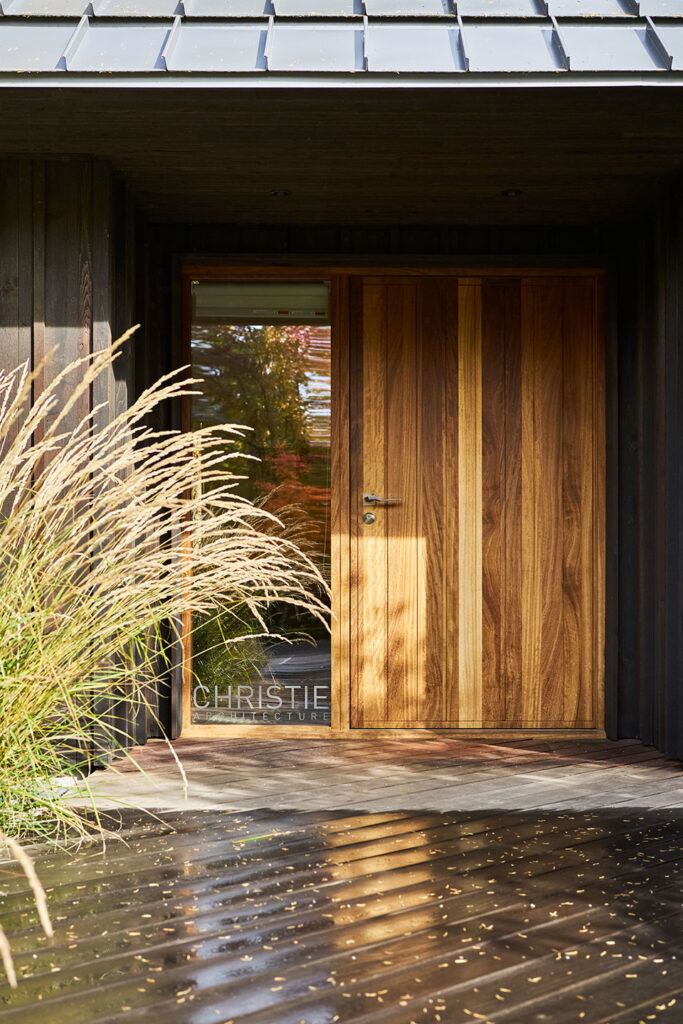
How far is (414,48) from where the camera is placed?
2.97 metres

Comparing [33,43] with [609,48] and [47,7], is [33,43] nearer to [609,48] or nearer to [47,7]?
[47,7]

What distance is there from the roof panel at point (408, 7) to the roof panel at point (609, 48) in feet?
1.29

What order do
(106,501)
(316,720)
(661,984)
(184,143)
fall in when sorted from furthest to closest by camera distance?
(316,720) → (184,143) → (106,501) → (661,984)

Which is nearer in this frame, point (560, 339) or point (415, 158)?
point (415, 158)

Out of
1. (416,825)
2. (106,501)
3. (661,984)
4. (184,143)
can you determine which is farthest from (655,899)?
(184,143)

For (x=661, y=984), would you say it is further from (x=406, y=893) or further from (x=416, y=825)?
(x=416, y=825)

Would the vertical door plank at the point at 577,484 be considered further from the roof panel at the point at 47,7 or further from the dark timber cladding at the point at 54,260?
the roof panel at the point at 47,7

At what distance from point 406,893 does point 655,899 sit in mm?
578

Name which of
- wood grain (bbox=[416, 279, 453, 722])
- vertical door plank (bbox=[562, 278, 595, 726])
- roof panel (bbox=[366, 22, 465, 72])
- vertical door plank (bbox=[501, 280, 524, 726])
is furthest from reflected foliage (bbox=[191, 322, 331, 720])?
roof panel (bbox=[366, 22, 465, 72])

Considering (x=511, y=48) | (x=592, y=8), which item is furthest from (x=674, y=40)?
(x=511, y=48)

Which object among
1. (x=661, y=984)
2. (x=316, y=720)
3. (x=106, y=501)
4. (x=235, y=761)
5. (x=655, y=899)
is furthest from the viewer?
(x=316, y=720)

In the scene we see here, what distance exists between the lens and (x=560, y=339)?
4406mm

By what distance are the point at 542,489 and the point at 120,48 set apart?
253 cm

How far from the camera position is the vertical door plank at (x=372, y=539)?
4.32m
